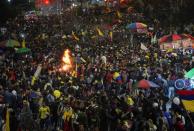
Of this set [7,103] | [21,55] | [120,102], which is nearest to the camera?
[120,102]

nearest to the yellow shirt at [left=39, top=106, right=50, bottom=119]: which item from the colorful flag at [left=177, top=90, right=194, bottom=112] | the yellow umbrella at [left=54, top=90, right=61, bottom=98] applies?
the yellow umbrella at [left=54, top=90, right=61, bottom=98]

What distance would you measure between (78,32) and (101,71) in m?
22.4

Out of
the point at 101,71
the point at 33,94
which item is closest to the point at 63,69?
the point at 101,71

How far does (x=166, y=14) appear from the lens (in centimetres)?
4734

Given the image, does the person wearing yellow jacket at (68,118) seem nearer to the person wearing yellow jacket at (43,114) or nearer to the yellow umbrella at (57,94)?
the person wearing yellow jacket at (43,114)

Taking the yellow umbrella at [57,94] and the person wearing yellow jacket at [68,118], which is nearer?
the person wearing yellow jacket at [68,118]

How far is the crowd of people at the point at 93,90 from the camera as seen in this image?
598 inches

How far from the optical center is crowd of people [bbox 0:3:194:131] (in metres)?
15.2

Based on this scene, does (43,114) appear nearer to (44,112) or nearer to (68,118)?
(44,112)

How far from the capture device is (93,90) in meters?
19.9

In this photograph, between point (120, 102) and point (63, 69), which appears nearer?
point (120, 102)

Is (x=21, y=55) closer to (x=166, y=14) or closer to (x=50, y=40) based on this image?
(x=50, y=40)

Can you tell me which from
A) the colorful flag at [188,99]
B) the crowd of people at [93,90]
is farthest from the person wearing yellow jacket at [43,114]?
the colorful flag at [188,99]

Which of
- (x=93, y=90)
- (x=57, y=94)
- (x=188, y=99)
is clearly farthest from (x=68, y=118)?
(x=188, y=99)
